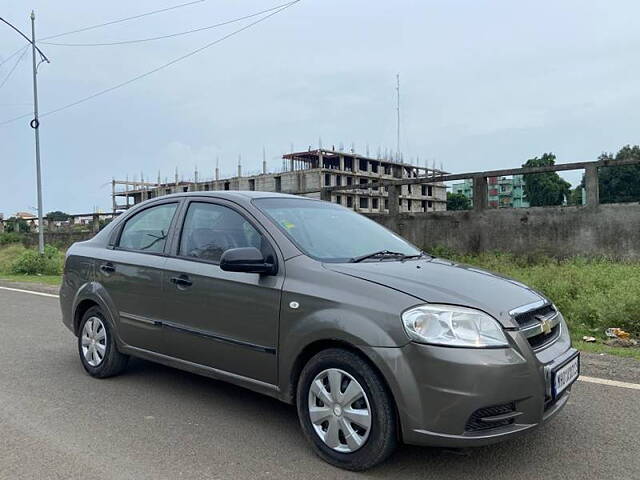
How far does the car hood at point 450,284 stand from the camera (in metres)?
3.14

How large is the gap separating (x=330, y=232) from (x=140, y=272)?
65.3 inches

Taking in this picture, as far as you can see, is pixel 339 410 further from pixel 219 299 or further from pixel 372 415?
pixel 219 299

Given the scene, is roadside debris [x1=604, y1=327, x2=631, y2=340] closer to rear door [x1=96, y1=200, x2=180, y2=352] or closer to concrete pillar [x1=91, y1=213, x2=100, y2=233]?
rear door [x1=96, y1=200, x2=180, y2=352]

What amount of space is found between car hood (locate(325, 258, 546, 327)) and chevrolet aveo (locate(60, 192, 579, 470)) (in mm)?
12

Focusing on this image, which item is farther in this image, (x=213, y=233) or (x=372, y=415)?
(x=213, y=233)

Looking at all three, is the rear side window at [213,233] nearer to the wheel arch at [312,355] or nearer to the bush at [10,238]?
the wheel arch at [312,355]

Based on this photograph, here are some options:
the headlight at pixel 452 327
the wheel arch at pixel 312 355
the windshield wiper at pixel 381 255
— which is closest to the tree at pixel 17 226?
the windshield wiper at pixel 381 255

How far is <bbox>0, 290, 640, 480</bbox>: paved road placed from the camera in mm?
3229

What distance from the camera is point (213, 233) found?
431cm

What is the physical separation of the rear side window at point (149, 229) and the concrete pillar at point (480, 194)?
9.91m

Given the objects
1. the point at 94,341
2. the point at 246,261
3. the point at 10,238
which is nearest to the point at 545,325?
the point at 246,261

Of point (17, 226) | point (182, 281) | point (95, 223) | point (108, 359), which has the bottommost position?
point (108, 359)

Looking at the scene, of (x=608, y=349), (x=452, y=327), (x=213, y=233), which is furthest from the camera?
(x=608, y=349)

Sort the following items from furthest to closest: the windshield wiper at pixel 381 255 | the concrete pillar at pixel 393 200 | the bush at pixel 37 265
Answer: the bush at pixel 37 265, the concrete pillar at pixel 393 200, the windshield wiper at pixel 381 255
